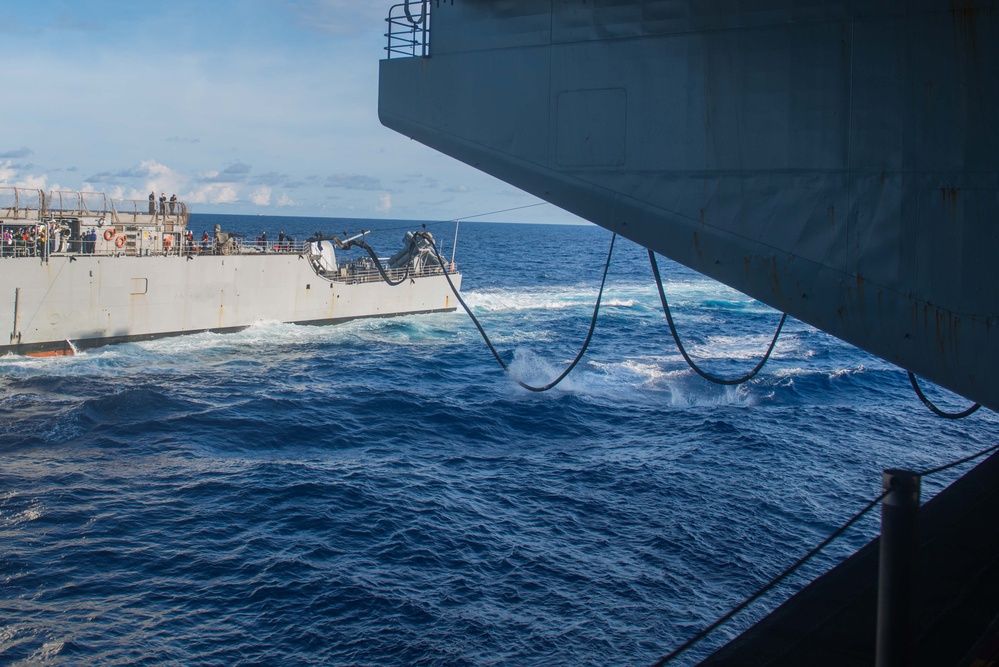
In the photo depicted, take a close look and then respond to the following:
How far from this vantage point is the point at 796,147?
5.86 metres

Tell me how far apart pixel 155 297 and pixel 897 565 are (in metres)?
36.0

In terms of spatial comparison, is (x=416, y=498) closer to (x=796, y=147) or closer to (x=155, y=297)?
(x=796, y=147)

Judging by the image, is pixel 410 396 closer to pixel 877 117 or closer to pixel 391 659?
pixel 391 659

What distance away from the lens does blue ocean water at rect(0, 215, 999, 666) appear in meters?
12.0

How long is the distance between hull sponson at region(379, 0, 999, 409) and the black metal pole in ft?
5.81

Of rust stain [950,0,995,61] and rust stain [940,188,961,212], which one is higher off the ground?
rust stain [950,0,995,61]

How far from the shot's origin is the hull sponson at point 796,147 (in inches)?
204

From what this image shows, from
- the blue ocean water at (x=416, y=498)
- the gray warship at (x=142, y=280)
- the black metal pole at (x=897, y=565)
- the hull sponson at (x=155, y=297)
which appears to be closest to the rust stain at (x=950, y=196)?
the black metal pole at (x=897, y=565)

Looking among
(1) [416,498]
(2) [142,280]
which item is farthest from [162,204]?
(1) [416,498]

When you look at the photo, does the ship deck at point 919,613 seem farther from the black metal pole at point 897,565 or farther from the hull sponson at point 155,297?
the hull sponson at point 155,297

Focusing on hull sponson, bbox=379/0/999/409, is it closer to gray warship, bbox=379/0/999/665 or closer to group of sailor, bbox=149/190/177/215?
gray warship, bbox=379/0/999/665

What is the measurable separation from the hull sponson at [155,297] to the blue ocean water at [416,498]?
1484 mm

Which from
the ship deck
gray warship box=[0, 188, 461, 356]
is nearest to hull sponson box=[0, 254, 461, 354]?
gray warship box=[0, 188, 461, 356]

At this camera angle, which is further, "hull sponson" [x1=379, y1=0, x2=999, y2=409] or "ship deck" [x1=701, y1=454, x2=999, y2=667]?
"ship deck" [x1=701, y1=454, x2=999, y2=667]
